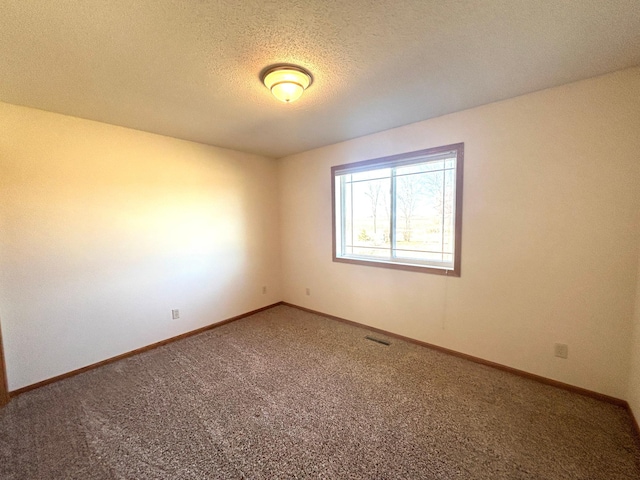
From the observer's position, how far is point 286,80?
1.73 m

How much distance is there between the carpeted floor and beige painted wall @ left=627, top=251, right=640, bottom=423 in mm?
125

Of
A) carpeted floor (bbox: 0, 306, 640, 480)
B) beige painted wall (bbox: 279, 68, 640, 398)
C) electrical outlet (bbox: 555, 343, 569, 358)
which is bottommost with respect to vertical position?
carpeted floor (bbox: 0, 306, 640, 480)

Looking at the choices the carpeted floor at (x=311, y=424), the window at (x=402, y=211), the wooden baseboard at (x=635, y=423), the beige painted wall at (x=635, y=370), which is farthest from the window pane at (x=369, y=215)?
the wooden baseboard at (x=635, y=423)

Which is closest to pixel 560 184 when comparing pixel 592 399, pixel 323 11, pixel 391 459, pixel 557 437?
pixel 592 399

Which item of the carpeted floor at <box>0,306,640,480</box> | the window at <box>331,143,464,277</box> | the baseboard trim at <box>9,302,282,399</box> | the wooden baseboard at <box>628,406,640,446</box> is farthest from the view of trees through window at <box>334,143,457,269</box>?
the baseboard trim at <box>9,302,282,399</box>

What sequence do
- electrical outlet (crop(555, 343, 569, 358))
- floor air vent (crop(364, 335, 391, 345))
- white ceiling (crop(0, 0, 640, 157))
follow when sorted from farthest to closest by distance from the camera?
floor air vent (crop(364, 335, 391, 345))
electrical outlet (crop(555, 343, 569, 358))
white ceiling (crop(0, 0, 640, 157))

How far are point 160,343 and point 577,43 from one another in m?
4.47

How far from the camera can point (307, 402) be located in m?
1.99

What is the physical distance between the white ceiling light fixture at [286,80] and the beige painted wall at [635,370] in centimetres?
282

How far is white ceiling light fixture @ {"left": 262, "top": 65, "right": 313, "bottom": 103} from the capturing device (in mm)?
1695

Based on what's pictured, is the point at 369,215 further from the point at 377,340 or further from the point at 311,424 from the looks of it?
the point at 311,424

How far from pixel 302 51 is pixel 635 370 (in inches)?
123

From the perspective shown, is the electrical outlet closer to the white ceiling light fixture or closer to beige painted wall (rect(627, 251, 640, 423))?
beige painted wall (rect(627, 251, 640, 423))

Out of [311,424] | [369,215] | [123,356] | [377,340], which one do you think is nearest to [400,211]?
[369,215]
